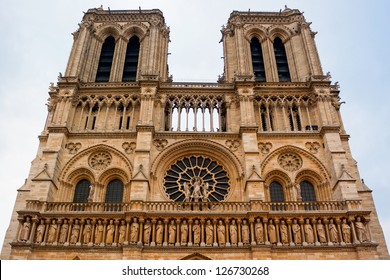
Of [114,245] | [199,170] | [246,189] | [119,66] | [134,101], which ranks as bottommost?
[114,245]

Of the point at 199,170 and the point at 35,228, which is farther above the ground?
the point at 199,170

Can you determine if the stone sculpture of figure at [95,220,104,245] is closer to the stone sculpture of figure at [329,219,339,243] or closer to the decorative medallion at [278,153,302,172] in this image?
the decorative medallion at [278,153,302,172]

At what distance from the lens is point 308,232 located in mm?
19359

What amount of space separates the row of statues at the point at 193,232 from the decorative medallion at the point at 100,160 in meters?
4.25

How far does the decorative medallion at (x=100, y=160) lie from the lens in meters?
23.2

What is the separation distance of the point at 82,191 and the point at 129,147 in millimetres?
3873

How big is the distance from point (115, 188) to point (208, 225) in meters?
6.64

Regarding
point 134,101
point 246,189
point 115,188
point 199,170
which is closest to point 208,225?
point 246,189

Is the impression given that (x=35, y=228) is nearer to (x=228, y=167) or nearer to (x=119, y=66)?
(x=228, y=167)

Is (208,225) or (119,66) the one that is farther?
(119,66)

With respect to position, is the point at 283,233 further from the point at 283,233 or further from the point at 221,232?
the point at 221,232

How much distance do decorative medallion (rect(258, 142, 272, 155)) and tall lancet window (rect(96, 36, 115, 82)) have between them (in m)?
12.9
